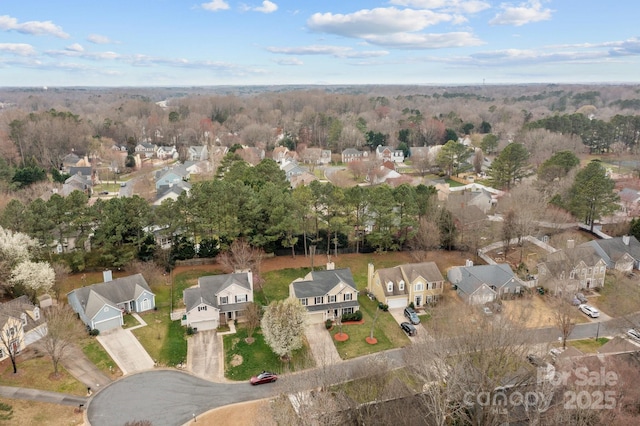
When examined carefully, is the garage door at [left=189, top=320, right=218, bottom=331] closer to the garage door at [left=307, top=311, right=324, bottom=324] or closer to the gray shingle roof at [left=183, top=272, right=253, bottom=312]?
the gray shingle roof at [left=183, top=272, right=253, bottom=312]

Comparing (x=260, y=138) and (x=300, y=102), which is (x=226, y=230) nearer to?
(x=260, y=138)

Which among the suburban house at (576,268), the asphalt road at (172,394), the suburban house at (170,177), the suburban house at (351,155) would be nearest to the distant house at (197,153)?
the suburban house at (170,177)

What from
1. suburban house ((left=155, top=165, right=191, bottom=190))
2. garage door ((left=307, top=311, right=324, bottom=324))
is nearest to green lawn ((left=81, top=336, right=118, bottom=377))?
Result: garage door ((left=307, top=311, right=324, bottom=324))

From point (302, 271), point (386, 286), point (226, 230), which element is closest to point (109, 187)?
point (226, 230)

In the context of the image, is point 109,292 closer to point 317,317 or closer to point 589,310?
point 317,317

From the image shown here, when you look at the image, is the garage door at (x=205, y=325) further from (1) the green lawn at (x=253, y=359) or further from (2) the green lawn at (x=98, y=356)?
(2) the green lawn at (x=98, y=356)

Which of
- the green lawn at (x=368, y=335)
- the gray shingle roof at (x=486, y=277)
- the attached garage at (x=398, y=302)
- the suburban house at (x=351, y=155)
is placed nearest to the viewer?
the green lawn at (x=368, y=335)
